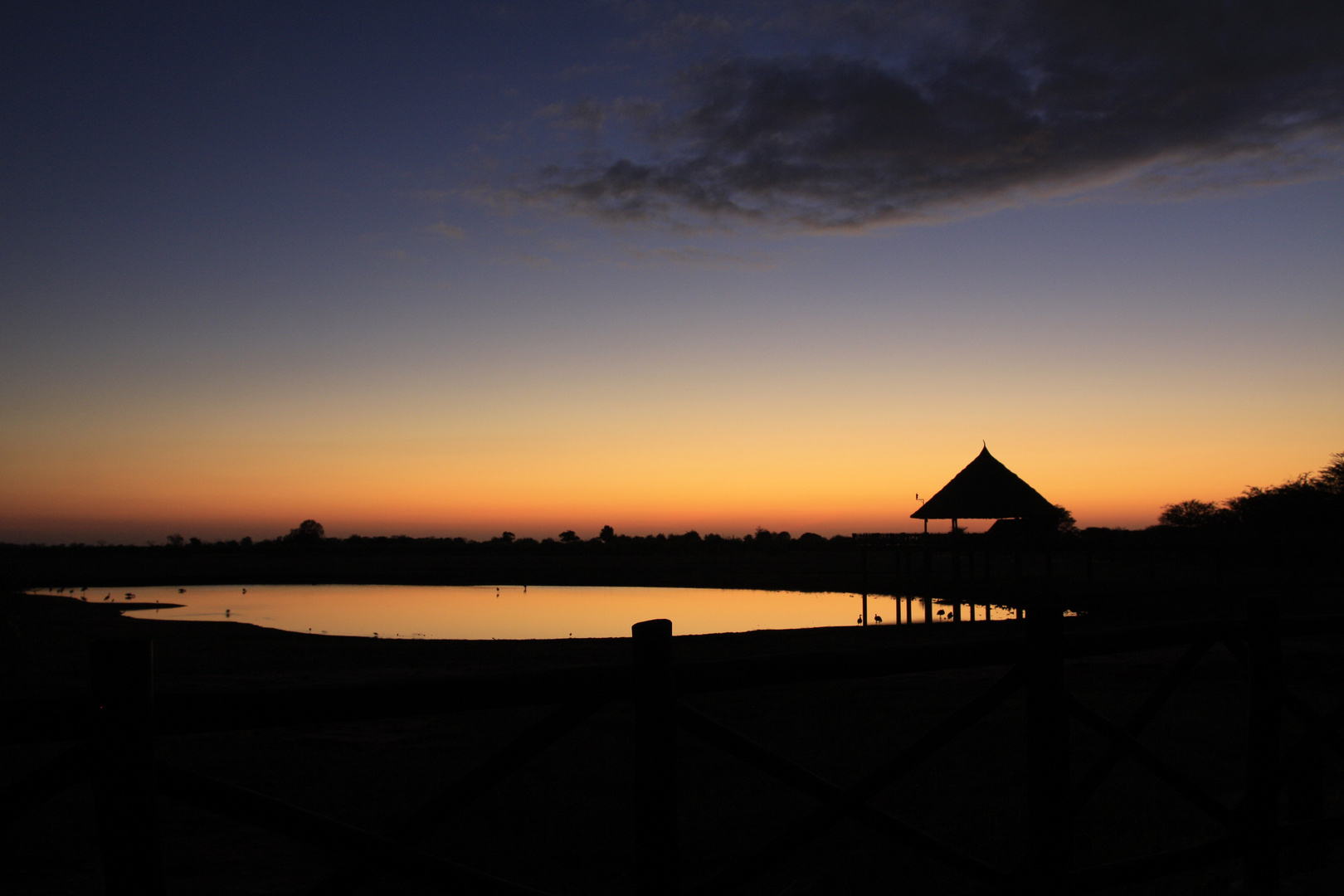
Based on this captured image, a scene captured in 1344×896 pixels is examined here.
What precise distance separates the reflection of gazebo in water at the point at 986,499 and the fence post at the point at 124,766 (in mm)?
41004

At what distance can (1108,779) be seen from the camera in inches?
305

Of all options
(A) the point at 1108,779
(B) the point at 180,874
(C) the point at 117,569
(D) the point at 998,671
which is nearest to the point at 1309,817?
(A) the point at 1108,779

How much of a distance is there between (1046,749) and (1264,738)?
1643 millimetres

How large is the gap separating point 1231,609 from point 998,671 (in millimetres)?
18187

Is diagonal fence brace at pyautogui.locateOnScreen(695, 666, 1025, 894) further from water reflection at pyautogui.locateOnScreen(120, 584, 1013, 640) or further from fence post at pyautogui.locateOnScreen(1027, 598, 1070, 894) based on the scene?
water reflection at pyautogui.locateOnScreen(120, 584, 1013, 640)

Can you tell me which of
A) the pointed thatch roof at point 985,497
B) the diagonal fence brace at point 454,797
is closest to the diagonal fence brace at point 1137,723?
the diagonal fence brace at point 454,797

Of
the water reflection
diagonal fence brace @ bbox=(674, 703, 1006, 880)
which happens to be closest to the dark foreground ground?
diagonal fence brace @ bbox=(674, 703, 1006, 880)

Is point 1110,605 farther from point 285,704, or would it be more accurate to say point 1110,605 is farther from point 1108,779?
point 285,704

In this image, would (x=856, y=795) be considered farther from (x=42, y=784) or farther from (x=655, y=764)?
(x=42, y=784)

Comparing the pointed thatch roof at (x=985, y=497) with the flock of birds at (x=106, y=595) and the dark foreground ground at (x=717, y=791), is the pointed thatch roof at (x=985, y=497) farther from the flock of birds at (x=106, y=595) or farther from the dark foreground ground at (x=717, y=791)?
the flock of birds at (x=106, y=595)

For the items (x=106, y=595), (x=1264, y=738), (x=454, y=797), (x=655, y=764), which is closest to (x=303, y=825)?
(x=454, y=797)

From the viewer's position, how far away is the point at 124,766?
233 cm

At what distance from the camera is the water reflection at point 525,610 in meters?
30.9

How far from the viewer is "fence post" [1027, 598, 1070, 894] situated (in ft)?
12.0
